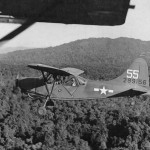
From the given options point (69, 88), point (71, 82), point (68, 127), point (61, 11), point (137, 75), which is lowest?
point (68, 127)

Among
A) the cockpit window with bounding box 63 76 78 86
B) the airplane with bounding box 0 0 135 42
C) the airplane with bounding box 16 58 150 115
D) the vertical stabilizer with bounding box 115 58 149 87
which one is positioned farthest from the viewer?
the vertical stabilizer with bounding box 115 58 149 87

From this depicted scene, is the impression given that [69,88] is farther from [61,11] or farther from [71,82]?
[61,11]

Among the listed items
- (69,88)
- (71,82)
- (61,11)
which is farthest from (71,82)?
(61,11)

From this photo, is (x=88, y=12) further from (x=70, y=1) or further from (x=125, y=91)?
(x=125, y=91)

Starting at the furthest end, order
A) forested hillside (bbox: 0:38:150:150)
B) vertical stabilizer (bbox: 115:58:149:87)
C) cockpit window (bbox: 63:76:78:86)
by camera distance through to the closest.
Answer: forested hillside (bbox: 0:38:150:150), vertical stabilizer (bbox: 115:58:149:87), cockpit window (bbox: 63:76:78:86)

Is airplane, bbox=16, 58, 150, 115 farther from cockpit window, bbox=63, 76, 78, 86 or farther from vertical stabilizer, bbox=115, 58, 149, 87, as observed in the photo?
vertical stabilizer, bbox=115, 58, 149, 87

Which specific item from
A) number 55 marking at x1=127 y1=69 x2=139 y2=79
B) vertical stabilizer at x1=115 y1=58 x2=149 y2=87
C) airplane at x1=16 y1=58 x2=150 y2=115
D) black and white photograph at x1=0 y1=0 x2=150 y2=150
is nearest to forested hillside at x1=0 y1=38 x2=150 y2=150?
black and white photograph at x1=0 y1=0 x2=150 y2=150

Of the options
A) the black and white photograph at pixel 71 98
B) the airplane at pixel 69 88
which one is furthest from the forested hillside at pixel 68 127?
the airplane at pixel 69 88

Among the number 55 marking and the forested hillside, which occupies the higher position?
the number 55 marking
